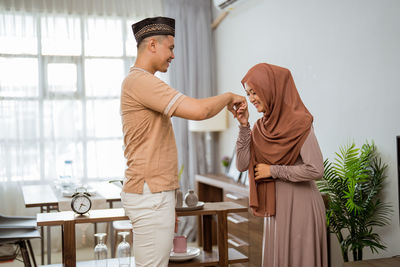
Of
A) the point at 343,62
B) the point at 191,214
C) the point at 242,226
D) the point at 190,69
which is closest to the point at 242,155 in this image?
the point at 191,214

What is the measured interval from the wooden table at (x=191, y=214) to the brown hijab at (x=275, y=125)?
389 mm

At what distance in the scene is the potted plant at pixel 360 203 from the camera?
2.82 metres

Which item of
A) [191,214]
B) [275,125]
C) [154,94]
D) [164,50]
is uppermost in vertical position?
[164,50]

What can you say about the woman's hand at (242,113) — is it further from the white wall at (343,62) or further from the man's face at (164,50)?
the white wall at (343,62)

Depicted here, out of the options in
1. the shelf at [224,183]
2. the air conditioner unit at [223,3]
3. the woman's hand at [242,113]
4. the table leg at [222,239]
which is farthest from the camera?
the air conditioner unit at [223,3]

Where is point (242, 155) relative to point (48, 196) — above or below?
above

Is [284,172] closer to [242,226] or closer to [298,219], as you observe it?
[298,219]

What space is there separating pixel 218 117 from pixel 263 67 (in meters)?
2.89

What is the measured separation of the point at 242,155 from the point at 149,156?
64cm

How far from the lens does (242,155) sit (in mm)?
2465

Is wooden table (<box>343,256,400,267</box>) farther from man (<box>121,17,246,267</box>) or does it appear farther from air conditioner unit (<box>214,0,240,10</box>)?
air conditioner unit (<box>214,0,240,10</box>)

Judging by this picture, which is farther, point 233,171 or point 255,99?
point 233,171

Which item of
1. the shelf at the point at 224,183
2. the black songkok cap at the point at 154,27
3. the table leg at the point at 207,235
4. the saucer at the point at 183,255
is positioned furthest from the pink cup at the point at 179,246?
the black songkok cap at the point at 154,27

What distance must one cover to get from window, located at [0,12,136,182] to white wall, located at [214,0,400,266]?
196cm
